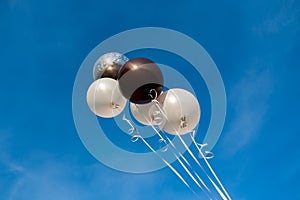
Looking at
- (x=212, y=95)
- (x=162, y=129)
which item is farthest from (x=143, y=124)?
(x=212, y=95)

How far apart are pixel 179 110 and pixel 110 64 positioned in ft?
4.76

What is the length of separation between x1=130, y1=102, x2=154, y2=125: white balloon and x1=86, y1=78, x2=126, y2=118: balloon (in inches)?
8.5

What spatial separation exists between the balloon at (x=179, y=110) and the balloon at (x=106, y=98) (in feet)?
2.13

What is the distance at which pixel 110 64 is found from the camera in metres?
5.01

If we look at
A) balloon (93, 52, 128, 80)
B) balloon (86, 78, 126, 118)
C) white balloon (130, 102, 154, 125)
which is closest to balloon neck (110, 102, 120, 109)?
balloon (86, 78, 126, 118)

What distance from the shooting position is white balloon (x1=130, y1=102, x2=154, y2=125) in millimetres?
4609

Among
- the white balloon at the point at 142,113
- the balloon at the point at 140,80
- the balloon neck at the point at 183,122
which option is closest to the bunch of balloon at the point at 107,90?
the white balloon at the point at 142,113

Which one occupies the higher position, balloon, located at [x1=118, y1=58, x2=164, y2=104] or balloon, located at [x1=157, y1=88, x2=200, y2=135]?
balloon, located at [x1=118, y1=58, x2=164, y2=104]

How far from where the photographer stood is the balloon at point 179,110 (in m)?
4.34

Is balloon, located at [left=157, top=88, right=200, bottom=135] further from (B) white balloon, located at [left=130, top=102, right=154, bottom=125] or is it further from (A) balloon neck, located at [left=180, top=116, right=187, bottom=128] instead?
(B) white balloon, located at [left=130, top=102, right=154, bottom=125]

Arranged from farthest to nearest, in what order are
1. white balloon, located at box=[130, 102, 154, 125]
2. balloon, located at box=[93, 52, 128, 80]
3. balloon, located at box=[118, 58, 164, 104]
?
balloon, located at box=[93, 52, 128, 80], white balloon, located at box=[130, 102, 154, 125], balloon, located at box=[118, 58, 164, 104]

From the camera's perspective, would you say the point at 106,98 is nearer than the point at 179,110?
No

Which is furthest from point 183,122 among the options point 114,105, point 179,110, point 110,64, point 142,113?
point 110,64

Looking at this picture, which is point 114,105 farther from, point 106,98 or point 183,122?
point 183,122
